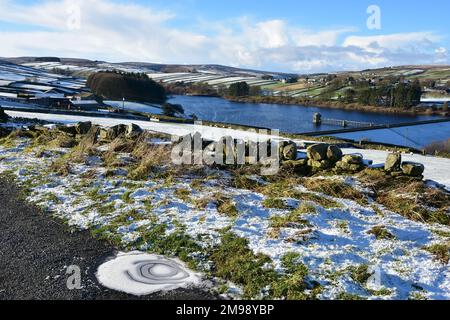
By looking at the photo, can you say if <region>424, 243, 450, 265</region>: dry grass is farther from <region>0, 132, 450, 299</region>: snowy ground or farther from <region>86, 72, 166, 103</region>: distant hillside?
<region>86, 72, 166, 103</region>: distant hillside

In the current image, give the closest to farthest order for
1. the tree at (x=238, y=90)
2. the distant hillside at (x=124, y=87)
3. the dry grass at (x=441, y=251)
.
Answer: the dry grass at (x=441, y=251) < the distant hillside at (x=124, y=87) < the tree at (x=238, y=90)

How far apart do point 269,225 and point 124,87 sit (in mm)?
105737

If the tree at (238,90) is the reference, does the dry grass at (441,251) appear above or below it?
below

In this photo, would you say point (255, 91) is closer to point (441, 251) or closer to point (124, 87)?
point (124, 87)

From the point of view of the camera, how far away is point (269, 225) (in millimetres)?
9172

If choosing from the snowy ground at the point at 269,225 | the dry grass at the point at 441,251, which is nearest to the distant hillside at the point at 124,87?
the snowy ground at the point at 269,225

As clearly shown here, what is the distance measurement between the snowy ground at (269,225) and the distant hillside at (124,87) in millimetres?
95648

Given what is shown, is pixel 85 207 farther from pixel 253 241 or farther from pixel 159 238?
pixel 253 241

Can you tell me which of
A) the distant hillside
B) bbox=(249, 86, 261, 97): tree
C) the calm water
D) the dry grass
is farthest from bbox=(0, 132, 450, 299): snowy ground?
bbox=(249, 86, 261, 97): tree

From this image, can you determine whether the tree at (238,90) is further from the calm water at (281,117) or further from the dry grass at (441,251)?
the dry grass at (441,251)

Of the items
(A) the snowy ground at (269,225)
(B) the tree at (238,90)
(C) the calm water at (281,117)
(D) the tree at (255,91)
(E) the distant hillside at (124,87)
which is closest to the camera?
(A) the snowy ground at (269,225)

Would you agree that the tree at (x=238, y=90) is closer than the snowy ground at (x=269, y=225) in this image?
No

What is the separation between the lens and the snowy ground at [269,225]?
6.92 meters

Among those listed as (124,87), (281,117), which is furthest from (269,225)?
(124,87)
